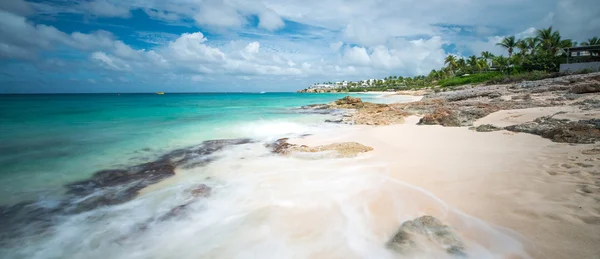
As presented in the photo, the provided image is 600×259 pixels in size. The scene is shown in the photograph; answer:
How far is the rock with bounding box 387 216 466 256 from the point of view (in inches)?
113

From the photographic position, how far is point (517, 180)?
164 inches

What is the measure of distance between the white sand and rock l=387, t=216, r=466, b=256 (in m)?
0.67

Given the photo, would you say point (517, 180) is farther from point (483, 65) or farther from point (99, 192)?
point (483, 65)

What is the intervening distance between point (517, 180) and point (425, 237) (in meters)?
2.47

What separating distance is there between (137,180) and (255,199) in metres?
3.50

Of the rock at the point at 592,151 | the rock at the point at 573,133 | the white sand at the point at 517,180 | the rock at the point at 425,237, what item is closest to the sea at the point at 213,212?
the rock at the point at 425,237

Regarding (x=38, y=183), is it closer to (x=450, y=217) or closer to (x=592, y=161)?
(x=450, y=217)

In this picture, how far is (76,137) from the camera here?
1253cm

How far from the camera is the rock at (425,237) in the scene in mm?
2872

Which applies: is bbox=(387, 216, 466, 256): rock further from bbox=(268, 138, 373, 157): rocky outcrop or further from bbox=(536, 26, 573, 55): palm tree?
bbox=(536, 26, 573, 55): palm tree

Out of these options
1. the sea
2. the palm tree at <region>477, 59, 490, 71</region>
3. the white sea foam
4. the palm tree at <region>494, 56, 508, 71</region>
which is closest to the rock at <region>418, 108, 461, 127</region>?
the sea

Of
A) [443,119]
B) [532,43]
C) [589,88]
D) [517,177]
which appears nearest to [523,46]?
[532,43]

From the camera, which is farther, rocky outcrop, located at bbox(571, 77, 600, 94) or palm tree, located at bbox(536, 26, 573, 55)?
palm tree, located at bbox(536, 26, 573, 55)

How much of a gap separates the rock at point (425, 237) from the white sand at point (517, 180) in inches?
26.3
